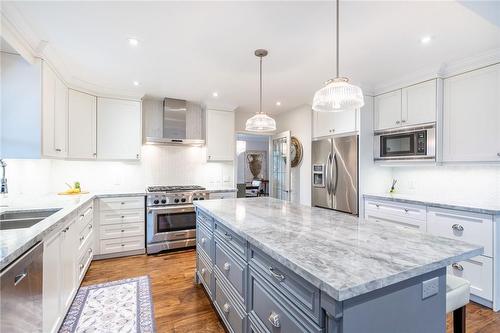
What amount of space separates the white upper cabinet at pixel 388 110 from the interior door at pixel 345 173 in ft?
1.32

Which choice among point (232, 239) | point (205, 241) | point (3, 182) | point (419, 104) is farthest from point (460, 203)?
point (3, 182)

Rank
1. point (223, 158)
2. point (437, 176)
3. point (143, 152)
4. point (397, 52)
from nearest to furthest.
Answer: point (397, 52) < point (437, 176) < point (143, 152) < point (223, 158)

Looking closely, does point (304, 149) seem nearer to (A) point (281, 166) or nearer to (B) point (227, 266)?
(A) point (281, 166)

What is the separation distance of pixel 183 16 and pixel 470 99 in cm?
299

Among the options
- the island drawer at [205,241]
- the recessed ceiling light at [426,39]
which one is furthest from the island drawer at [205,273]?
the recessed ceiling light at [426,39]

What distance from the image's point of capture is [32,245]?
1.38 metres

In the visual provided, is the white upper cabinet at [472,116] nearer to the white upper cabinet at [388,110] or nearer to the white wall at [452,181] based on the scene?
the white wall at [452,181]

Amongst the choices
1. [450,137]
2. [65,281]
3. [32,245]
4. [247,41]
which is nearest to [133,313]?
[65,281]

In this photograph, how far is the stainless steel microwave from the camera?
2842 millimetres

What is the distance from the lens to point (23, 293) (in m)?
1.26

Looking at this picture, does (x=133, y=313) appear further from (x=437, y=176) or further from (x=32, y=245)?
(x=437, y=176)

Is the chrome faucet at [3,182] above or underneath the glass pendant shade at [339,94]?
underneath

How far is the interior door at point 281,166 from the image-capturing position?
4582 mm

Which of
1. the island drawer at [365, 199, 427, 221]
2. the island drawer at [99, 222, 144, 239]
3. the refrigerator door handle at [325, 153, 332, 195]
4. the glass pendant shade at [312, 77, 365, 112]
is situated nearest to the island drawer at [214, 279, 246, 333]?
the glass pendant shade at [312, 77, 365, 112]
